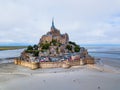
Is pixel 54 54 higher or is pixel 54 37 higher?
pixel 54 37

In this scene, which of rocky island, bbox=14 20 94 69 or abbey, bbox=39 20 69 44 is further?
abbey, bbox=39 20 69 44

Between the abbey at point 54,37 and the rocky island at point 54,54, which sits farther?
the abbey at point 54,37

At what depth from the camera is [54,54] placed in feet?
240

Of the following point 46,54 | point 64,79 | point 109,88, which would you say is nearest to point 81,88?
point 109,88

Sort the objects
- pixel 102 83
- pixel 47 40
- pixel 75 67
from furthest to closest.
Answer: pixel 47 40 < pixel 75 67 < pixel 102 83

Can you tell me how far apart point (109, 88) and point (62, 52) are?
45323 millimetres

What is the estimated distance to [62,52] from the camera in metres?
78.6

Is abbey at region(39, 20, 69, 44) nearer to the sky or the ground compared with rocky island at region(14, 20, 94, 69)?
nearer to the sky

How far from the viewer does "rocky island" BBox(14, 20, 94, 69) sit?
5738 cm

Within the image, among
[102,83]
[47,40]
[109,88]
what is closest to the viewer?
[109,88]

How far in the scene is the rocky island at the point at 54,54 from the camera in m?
57.4

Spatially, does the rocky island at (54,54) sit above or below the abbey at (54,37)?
below

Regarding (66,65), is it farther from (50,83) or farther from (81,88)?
(81,88)

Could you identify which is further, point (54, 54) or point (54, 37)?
point (54, 37)
